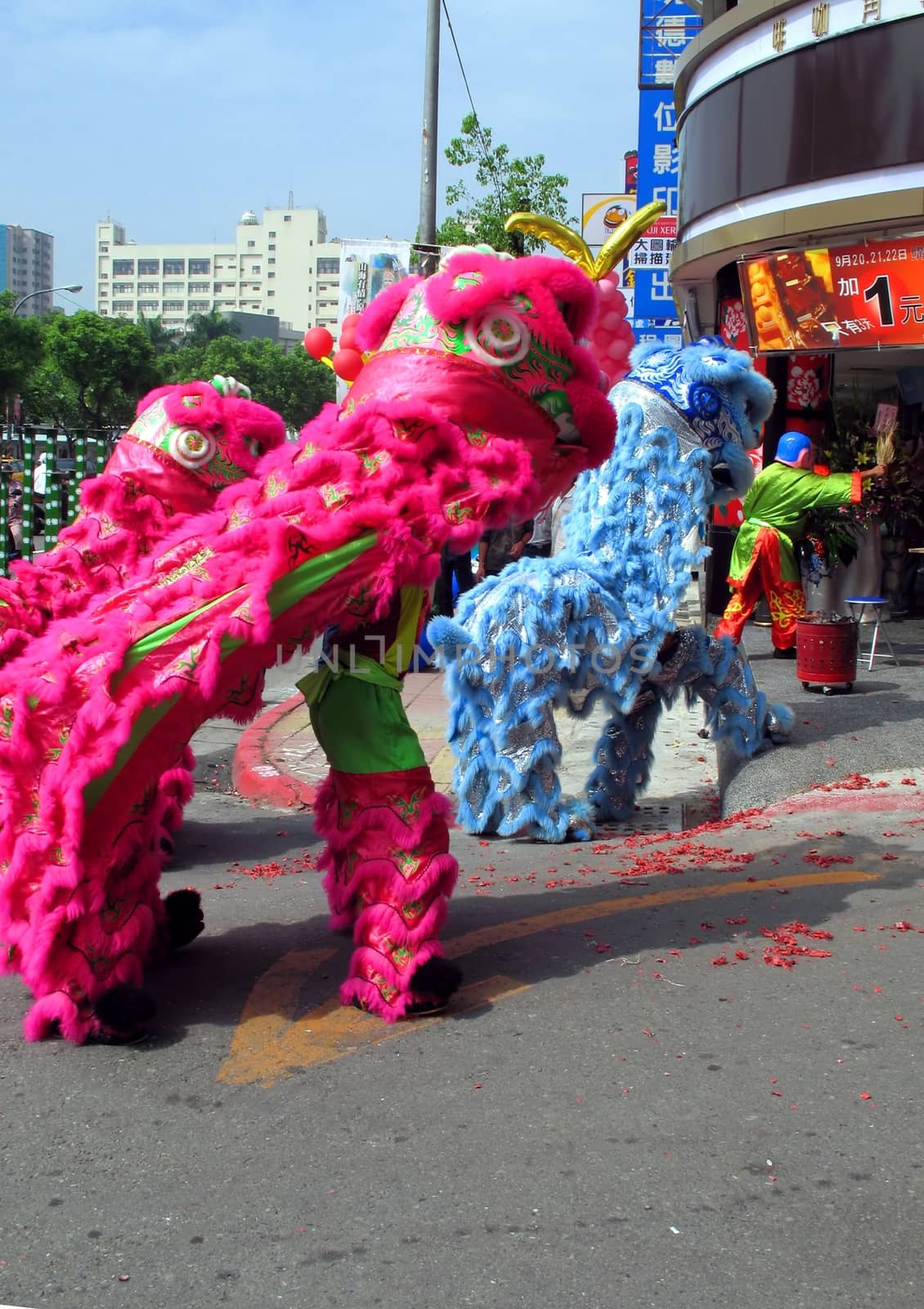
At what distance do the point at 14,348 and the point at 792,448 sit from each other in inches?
1326

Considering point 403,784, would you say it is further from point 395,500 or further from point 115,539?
point 115,539

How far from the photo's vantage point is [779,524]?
32.3 ft

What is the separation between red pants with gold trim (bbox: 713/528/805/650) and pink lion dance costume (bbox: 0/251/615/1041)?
6.24 metres

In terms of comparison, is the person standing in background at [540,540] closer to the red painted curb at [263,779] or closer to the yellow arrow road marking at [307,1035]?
the red painted curb at [263,779]

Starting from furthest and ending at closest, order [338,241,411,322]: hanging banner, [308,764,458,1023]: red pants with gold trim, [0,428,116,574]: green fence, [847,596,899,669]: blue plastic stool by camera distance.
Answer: [338,241,411,322]: hanging banner → [0,428,116,574]: green fence → [847,596,899,669]: blue plastic stool → [308,764,458,1023]: red pants with gold trim

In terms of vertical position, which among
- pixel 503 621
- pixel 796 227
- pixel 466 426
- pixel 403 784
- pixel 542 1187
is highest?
pixel 796 227

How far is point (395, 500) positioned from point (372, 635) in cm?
44

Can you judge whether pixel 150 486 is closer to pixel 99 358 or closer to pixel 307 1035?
pixel 307 1035

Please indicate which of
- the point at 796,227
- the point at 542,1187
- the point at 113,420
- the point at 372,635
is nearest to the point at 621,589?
the point at 372,635

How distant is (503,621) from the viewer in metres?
5.61

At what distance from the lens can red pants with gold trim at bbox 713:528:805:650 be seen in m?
9.75

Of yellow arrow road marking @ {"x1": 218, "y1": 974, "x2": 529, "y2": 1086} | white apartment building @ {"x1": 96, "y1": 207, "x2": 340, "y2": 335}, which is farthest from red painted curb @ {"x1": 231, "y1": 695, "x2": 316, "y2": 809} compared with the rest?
white apartment building @ {"x1": 96, "y1": 207, "x2": 340, "y2": 335}

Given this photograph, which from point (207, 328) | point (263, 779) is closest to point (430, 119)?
point (263, 779)

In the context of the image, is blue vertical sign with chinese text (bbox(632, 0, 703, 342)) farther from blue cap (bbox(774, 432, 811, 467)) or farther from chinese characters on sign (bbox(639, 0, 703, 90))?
blue cap (bbox(774, 432, 811, 467))
